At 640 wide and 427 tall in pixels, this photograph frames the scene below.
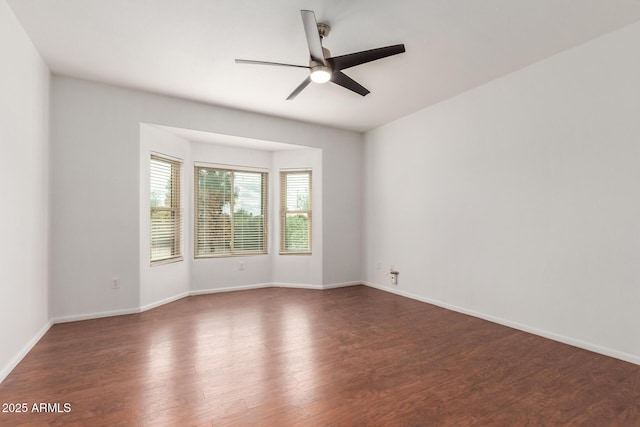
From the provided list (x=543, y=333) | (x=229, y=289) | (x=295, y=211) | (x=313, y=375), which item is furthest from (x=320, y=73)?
(x=229, y=289)

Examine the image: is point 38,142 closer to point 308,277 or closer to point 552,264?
point 308,277

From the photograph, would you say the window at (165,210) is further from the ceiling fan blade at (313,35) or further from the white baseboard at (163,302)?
the ceiling fan blade at (313,35)

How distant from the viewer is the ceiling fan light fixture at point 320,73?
8.64ft

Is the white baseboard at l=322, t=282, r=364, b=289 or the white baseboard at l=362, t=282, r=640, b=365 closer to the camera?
the white baseboard at l=362, t=282, r=640, b=365

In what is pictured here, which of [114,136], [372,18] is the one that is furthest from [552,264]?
[114,136]

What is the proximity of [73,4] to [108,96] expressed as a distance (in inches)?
61.1

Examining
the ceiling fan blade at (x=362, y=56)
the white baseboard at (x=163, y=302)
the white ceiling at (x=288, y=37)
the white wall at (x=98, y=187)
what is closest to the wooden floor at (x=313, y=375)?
the white baseboard at (x=163, y=302)

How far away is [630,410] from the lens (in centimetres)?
192

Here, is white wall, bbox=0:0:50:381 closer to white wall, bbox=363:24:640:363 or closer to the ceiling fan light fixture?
the ceiling fan light fixture

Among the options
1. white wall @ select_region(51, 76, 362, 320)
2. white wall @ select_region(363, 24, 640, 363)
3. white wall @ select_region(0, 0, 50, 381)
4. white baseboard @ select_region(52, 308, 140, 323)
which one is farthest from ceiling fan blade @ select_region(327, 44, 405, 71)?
white baseboard @ select_region(52, 308, 140, 323)

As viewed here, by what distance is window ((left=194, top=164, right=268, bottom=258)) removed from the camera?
16.6 ft

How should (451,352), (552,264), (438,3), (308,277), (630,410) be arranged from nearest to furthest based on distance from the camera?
(630,410) < (438,3) < (451,352) < (552,264) < (308,277)

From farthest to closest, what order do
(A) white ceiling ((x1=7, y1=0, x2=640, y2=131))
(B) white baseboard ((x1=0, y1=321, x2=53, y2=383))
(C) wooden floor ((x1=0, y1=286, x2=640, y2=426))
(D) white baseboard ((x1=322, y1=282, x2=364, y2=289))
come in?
1. (D) white baseboard ((x1=322, y1=282, x2=364, y2=289))
2. (A) white ceiling ((x1=7, y1=0, x2=640, y2=131))
3. (B) white baseboard ((x1=0, y1=321, x2=53, y2=383))
4. (C) wooden floor ((x1=0, y1=286, x2=640, y2=426))

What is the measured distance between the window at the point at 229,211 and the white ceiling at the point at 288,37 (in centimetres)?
160
